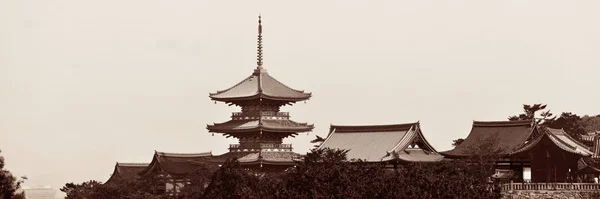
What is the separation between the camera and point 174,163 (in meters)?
74.2

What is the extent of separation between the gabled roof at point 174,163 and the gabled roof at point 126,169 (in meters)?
4.06

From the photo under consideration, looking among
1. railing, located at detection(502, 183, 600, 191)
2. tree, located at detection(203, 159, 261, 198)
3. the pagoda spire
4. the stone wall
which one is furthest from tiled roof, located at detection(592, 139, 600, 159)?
tree, located at detection(203, 159, 261, 198)

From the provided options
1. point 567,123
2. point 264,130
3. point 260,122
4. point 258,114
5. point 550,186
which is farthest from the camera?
point 567,123

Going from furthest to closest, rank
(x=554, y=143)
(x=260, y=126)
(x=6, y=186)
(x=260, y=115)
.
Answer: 1. (x=260, y=115)
2. (x=260, y=126)
3. (x=554, y=143)
4. (x=6, y=186)

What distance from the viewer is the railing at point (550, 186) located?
207 ft

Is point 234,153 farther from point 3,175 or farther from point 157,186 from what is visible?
point 3,175

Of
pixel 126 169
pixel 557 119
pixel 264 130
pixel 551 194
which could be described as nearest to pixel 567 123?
pixel 557 119

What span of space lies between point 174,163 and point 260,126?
669 cm

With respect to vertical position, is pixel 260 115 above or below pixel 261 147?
above

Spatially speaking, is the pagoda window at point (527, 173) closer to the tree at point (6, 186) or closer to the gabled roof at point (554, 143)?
the gabled roof at point (554, 143)

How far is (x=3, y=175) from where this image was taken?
4819cm

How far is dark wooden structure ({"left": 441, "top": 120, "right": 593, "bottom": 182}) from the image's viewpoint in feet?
217

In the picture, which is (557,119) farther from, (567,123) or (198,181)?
(198,181)

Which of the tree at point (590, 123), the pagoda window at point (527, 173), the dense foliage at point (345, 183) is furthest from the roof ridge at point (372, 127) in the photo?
the tree at point (590, 123)
